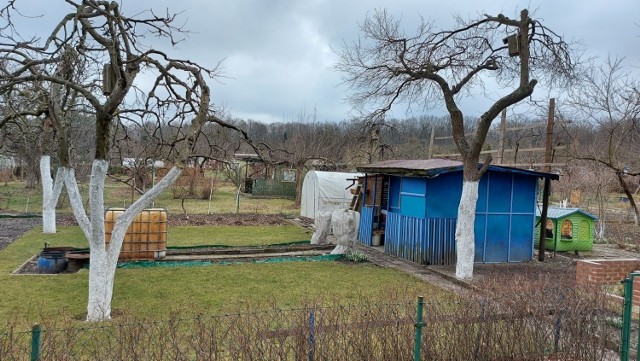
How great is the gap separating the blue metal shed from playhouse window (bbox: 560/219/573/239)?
2039 mm

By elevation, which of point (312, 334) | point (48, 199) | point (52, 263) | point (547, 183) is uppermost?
point (547, 183)

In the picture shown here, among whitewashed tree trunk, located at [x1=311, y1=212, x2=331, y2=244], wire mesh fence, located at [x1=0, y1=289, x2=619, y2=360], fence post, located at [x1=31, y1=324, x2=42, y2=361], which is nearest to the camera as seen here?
fence post, located at [x1=31, y1=324, x2=42, y2=361]

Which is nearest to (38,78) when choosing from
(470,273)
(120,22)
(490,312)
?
(120,22)

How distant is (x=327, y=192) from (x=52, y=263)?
13574 mm

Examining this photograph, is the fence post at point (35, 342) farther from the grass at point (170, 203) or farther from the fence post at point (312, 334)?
the grass at point (170, 203)

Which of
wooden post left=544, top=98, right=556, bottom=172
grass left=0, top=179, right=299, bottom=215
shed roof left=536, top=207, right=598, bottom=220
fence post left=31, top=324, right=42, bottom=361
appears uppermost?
wooden post left=544, top=98, right=556, bottom=172

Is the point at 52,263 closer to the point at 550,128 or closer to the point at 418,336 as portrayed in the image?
the point at 418,336

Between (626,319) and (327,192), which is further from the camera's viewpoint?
(327,192)

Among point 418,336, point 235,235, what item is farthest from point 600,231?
point 418,336

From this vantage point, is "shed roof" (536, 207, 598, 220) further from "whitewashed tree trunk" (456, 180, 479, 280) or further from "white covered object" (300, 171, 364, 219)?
"white covered object" (300, 171, 364, 219)

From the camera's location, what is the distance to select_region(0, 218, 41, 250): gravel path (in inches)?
564

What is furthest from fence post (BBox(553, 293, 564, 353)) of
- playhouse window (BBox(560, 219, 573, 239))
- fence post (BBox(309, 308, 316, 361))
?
playhouse window (BBox(560, 219, 573, 239))

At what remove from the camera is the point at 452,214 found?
12695 mm

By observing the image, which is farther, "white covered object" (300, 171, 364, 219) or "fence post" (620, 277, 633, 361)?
"white covered object" (300, 171, 364, 219)
